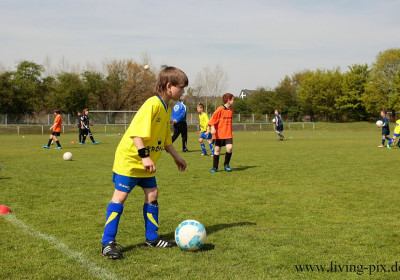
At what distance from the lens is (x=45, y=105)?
49562mm

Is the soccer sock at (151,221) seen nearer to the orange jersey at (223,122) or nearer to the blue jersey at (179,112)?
the orange jersey at (223,122)

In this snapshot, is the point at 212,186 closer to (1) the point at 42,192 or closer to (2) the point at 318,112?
(1) the point at 42,192

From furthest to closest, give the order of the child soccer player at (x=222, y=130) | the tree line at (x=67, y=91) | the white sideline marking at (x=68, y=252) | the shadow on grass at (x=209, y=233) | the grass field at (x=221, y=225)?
the tree line at (x=67, y=91), the child soccer player at (x=222, y=130), the shadow on grass at (x=209, y=233), the grass field at (x=221, y=225), the white sideline marking at (x=68, y=252)

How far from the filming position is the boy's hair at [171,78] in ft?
14.1

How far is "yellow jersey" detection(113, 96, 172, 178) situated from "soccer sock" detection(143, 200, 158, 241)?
38cm

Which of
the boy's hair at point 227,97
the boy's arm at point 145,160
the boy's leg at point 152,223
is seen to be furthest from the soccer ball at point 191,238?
the boy's hair at point 227,97

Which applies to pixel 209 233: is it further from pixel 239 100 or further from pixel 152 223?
pixel 239 100

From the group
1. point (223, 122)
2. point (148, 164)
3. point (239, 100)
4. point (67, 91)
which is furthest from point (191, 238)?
point (239, 100)

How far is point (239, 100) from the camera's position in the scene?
249 feet

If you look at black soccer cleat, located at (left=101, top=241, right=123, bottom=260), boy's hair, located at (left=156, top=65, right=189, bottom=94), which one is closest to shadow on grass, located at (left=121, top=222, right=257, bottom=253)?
black soccer cleat, located at (left=101, top=241, right=123, bottom=260)

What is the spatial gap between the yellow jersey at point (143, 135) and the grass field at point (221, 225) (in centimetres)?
91

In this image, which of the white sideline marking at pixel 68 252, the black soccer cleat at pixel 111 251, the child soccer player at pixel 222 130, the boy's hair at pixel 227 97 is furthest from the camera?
the child soccer player at pixel 222 130

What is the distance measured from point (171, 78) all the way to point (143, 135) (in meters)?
0.73

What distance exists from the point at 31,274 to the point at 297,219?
3.60 meters
